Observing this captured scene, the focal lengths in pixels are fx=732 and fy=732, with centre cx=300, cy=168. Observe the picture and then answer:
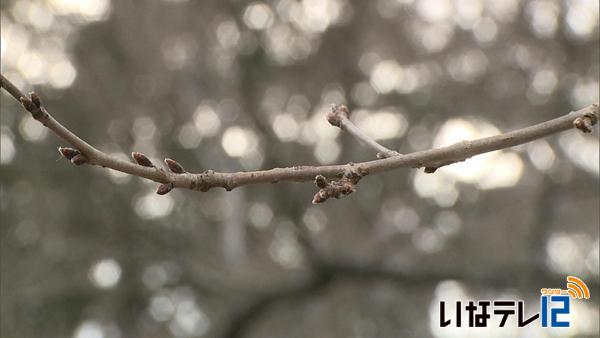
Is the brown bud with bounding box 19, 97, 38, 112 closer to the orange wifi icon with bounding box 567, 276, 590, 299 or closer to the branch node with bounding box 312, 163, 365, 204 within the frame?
the branch node with bounding box 312, 163, 365, 204

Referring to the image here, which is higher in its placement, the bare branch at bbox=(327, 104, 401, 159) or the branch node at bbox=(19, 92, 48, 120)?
the bare branch at bbox=(327, 104, 401, 159)

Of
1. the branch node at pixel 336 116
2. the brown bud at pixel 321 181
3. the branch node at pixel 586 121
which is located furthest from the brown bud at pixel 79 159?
the branch node at pixel 586 121

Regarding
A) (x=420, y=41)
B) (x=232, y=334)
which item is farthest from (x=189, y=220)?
(x=420, y=41)

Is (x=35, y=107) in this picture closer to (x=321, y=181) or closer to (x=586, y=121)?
(x=321, y=181)

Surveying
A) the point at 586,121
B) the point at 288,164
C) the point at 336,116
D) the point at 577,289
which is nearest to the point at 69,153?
the point at 336,116

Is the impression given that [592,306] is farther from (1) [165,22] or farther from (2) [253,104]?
(1) [165,22]

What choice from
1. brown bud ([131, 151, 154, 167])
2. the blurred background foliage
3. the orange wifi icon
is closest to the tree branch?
brown bud ([131, 151, 154, 167])

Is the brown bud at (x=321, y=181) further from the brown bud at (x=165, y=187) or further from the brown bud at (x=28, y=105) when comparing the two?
the brown bud at (x=28, y=105)
